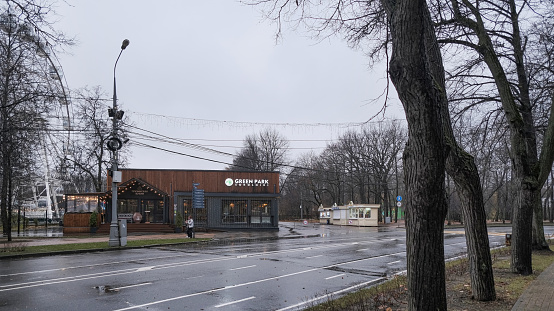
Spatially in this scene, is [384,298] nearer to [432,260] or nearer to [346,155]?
[432,260]

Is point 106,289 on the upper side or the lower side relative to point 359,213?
upper

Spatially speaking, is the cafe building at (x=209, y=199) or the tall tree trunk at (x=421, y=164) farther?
the cafe building at (x=209, y=199)

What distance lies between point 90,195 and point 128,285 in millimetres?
27939

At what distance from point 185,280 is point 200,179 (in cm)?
2982

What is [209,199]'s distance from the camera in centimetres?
3981

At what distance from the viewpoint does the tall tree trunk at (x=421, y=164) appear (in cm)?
502

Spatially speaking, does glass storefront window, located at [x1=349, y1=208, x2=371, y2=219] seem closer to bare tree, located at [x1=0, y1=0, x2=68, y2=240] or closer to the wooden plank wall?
the wooden plank wall

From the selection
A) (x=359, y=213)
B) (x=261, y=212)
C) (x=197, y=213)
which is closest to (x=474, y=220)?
(x=261, y=212)

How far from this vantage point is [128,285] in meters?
9.97

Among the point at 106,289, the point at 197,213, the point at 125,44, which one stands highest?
the point at 125,44

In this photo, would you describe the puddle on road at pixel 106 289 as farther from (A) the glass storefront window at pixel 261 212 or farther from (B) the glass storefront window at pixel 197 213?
(A) the glass storefront window at pixel 261 212

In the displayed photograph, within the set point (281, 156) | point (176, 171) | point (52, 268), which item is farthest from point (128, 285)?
point (281, 156)

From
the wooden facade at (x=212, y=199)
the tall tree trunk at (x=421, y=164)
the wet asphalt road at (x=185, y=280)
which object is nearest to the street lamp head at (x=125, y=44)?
the wet asphalt road at (x=185, y=280)

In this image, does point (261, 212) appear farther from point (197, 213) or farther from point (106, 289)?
point (106, 289)
